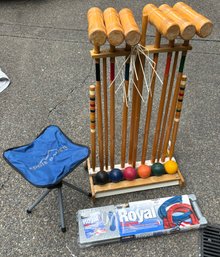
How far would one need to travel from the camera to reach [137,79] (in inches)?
85.4

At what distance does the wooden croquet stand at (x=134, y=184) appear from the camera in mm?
2621

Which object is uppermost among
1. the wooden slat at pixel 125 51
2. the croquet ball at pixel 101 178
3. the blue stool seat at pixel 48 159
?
the wooden slat at pixel 125 51

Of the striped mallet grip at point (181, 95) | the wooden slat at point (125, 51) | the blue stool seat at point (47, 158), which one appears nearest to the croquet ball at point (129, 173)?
the blue stool seat at point (47, 158)

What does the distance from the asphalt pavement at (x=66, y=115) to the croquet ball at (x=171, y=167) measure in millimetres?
174

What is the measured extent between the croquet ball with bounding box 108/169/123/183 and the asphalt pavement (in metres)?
0.19

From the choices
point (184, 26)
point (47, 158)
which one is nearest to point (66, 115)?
point (47, 158)

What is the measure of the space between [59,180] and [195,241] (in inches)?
45.6

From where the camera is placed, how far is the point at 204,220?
2441 mm

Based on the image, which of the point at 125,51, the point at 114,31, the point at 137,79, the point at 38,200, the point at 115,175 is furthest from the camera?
the point at 115,175

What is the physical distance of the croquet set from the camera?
1901 millimetres

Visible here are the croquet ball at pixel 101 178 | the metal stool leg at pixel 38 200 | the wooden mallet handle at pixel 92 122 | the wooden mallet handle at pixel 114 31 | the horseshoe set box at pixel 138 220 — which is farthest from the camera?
the croquet ball at pixel 101 178

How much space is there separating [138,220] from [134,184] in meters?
0.33

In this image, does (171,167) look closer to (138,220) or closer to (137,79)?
(138,220)

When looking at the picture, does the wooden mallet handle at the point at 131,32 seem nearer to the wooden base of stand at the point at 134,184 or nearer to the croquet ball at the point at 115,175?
the croquet ball at the point at 115,175
